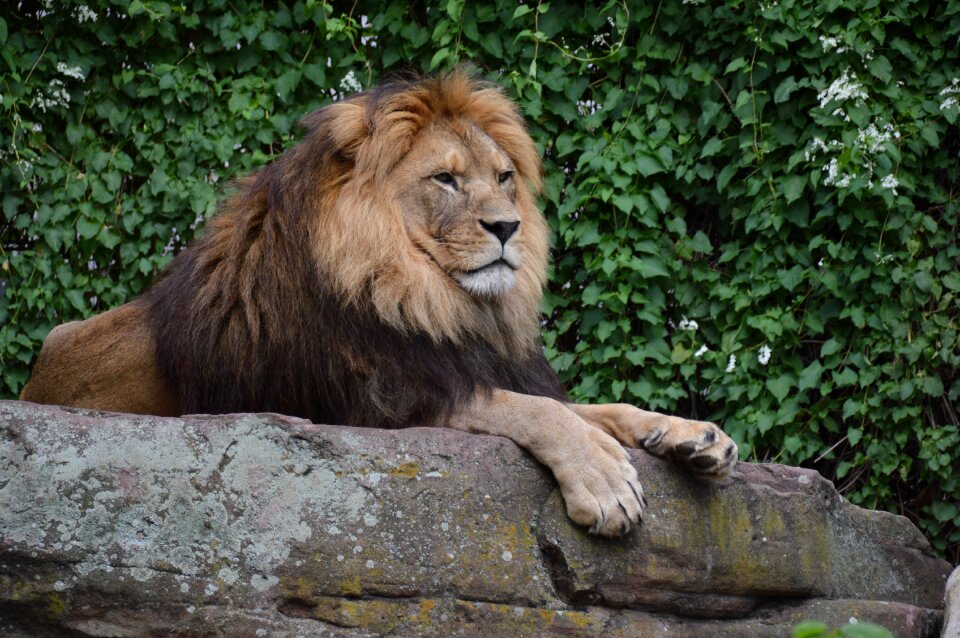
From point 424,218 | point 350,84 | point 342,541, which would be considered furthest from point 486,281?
point 350,84

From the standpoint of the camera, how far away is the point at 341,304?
381 cm

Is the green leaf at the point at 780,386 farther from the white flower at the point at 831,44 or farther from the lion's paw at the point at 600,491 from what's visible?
the lion's paw at the point at 600,491

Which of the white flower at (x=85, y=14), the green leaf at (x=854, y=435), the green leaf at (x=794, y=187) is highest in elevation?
the white flower at (x=85, y=14)

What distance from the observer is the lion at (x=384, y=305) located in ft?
12.2

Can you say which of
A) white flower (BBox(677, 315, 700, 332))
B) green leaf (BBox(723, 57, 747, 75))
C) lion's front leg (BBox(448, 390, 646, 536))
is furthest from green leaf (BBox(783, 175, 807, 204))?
lion's front leg (BBox(448, 390, 646, 536))

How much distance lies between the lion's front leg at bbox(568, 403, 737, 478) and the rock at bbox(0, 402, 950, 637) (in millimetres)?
57

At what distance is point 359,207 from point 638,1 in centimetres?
262

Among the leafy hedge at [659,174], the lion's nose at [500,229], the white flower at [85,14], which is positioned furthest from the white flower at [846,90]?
the white flower at [85,14]

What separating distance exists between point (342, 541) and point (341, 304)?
0.86m

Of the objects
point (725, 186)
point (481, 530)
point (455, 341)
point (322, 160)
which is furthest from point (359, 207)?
point (725, 186)

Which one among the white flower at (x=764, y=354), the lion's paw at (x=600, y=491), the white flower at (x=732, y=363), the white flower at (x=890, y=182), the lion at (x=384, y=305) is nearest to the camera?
the lion's paw at (x=600, y=491)

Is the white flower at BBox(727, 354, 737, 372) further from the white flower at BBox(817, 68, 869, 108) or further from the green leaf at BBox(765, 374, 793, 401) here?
the white flower at BBox(817, 68, 869, 108)

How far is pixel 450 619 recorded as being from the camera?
3.21 m

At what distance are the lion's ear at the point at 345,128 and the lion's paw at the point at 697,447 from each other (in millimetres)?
A: 1338
